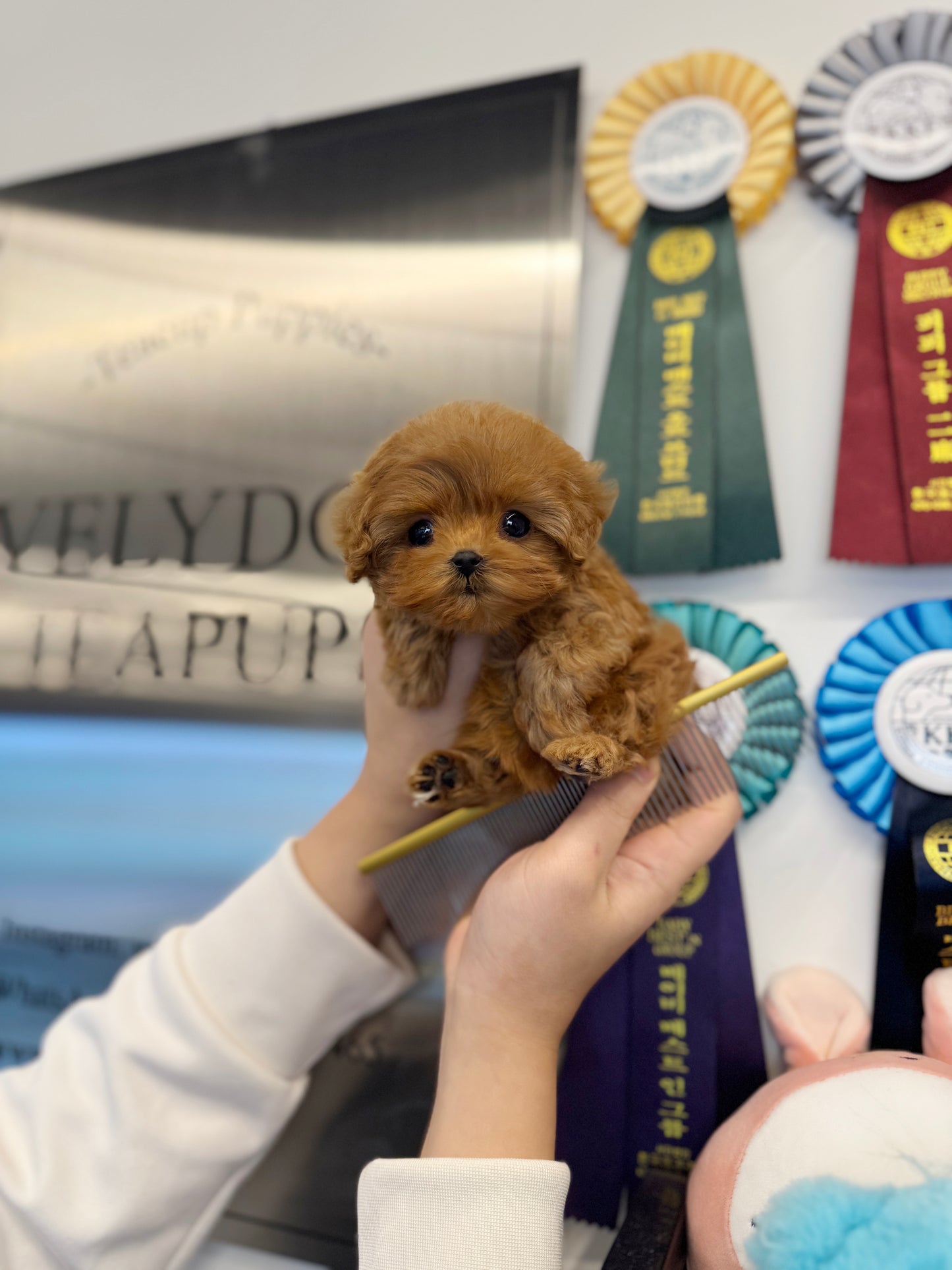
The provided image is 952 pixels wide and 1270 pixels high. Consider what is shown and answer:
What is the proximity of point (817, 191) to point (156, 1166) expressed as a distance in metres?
1.42

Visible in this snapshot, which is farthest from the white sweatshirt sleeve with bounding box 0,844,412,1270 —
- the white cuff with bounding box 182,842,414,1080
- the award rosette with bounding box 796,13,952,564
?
the award rosette with bounding box 796,13,952,564

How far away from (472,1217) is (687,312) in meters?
1.04

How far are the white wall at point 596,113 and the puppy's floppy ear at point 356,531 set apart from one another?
0.53 metres

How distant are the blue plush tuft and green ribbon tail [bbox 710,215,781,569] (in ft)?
2.13

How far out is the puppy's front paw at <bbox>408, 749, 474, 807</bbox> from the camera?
67cm

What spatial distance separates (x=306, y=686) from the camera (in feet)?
3.79

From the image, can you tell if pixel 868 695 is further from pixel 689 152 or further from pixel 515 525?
pixel 689 152

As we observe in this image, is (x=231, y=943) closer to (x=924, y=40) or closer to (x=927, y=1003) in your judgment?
(x=927, y=1003)

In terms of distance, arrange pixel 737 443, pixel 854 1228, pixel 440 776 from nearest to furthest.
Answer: pixel 854 1228
pixel 440 776
pixel 737 443

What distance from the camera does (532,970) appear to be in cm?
70

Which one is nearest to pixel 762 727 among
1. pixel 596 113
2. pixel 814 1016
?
pixel 814 1016

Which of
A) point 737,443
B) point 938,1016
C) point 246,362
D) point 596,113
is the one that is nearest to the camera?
point 938,1016

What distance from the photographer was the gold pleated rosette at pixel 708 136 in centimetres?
100

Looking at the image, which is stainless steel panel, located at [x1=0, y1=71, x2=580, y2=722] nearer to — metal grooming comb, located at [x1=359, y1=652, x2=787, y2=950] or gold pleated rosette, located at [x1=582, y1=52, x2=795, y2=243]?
gold pleated rosette, located at [x1=582, y1=52, x2=795, y2=243]
